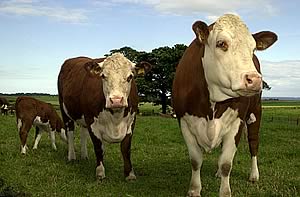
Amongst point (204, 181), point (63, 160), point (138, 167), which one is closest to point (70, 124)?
point (63, 160)

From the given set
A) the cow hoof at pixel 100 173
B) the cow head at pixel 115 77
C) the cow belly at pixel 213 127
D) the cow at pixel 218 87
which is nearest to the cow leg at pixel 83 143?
the cow hoof at pixel 100 173

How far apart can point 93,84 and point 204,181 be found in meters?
2.74

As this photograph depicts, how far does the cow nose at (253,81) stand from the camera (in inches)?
199

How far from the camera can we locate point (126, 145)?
352 inches

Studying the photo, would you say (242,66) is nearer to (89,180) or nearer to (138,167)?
(89,180)

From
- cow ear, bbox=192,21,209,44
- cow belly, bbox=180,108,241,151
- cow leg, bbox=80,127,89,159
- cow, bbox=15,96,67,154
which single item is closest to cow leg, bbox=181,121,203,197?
cow belly, bbox=180,108,241,151

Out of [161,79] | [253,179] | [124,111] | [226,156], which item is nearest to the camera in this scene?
[226,156]

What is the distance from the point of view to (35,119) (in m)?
14.0

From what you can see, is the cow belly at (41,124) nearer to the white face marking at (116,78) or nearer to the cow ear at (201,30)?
the white face marking at (116,78)

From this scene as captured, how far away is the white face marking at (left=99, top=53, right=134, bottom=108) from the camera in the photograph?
25.5 feet

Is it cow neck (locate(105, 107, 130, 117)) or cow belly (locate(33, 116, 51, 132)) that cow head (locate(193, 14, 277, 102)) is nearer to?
cow neck (locate(105, 107, 130, 117))

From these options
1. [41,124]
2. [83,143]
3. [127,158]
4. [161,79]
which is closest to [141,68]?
[127,158]

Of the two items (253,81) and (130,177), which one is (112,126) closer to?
(130,177)

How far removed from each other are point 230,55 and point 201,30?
0.67 m
